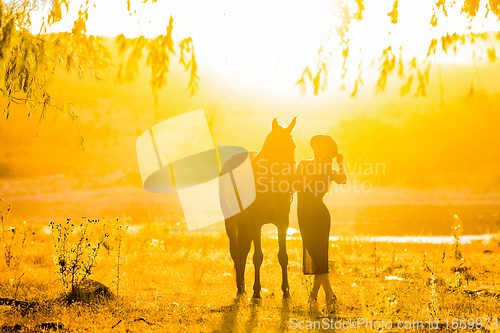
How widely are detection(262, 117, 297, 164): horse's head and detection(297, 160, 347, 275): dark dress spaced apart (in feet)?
1.15

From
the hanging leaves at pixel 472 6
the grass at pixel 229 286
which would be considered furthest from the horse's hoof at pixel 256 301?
the hanging leaves at pixel 472 6

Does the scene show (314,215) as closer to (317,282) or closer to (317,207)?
(317,207)

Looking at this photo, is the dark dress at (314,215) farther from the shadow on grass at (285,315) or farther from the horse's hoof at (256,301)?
the horse's hoof at (256,301)

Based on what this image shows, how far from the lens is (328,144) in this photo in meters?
6.84

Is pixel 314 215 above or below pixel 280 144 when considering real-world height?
below

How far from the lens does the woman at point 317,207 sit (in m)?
6.75

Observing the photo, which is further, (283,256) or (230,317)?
(283,256)

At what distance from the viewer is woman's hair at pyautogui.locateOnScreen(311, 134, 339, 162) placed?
22.4ft

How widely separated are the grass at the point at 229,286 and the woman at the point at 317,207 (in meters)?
0.63

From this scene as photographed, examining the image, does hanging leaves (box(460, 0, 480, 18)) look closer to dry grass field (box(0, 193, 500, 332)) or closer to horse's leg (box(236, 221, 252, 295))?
dry grass field (box(0, 193, 500, 332))

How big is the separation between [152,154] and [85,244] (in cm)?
362

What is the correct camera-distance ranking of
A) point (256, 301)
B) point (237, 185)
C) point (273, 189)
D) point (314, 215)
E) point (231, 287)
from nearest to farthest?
point (314, 215)
point (256, 301)
point (273, 189)
point (237, 185)
point (231, 287)

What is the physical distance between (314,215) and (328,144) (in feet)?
3.89
